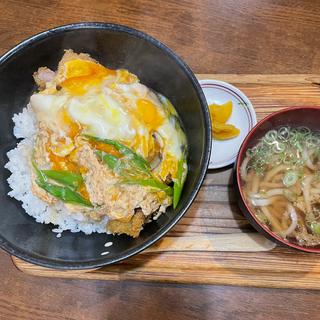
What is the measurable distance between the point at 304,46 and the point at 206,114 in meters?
0.81

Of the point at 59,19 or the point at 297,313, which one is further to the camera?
the point at 59,19

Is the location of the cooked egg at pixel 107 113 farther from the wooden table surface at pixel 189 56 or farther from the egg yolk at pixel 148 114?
the wooden table surface at pixel 189 56

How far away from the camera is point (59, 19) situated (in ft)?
7.05

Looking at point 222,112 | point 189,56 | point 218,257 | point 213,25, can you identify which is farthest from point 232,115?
point 218,257

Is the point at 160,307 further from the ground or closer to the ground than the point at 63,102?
closer to the ground

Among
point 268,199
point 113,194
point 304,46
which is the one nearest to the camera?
point 113,194

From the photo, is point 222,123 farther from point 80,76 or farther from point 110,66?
point 80,76

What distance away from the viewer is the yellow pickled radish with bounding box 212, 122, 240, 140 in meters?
1.83

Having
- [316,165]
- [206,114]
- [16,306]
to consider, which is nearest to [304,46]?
[316,165]

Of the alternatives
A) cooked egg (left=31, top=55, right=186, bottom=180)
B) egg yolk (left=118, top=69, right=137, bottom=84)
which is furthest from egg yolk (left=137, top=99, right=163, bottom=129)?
egg yolk (left=118, top=69, right=137, bottom=84)

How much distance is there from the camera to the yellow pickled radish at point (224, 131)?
1825 mm

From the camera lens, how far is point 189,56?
2.04m

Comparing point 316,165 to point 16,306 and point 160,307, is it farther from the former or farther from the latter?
point 16,306

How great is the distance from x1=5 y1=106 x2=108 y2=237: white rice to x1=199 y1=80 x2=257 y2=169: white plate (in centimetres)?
55
